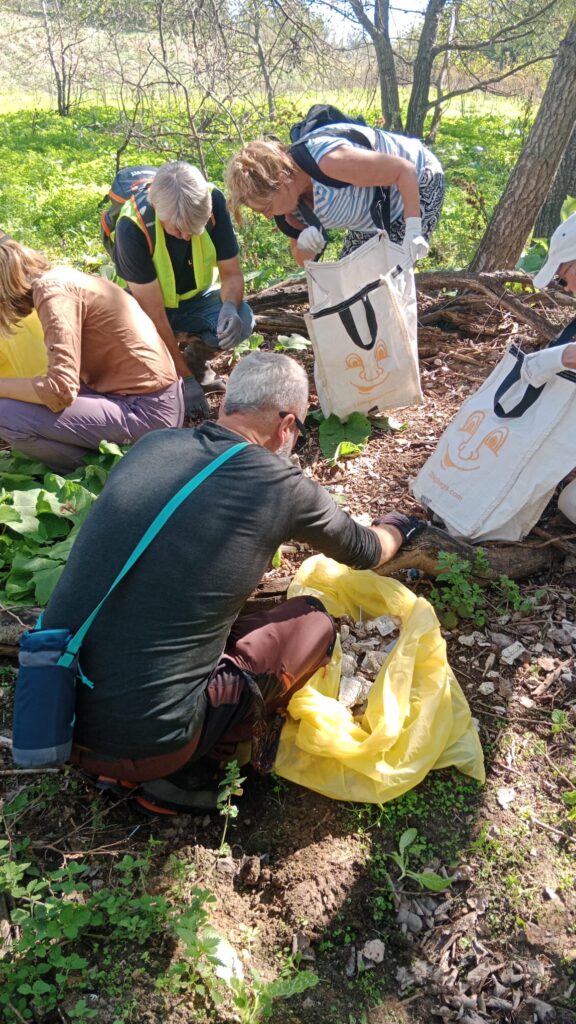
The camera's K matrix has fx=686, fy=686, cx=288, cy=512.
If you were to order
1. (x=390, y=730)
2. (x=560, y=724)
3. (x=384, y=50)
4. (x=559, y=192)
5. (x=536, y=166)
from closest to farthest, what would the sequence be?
(x=390, y=730), (x=560, y=724), (x=536, y=166), (x=559, y=192), (x=384, y=50)

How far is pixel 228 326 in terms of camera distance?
3838mm

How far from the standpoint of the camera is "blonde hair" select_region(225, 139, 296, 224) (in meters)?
3.02

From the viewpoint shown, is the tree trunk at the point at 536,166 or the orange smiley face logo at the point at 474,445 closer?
the orange smiley face logo at the point at 474,445

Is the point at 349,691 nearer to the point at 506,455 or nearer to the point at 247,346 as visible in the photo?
the point at 506,455

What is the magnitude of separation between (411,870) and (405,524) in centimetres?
118

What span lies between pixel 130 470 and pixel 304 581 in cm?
99

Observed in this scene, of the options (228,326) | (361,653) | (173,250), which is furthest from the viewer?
(228,326)

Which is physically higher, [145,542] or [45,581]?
[145,542]

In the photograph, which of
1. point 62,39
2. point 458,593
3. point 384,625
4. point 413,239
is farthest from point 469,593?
point 62,39

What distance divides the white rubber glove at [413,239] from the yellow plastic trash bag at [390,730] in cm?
179

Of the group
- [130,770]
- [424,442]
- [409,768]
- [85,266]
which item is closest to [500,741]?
[409,768]

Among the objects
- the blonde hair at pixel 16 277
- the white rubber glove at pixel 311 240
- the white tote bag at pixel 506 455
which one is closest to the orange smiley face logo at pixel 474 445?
the white tote bag at pixel 506 455

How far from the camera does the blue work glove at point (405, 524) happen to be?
258cm

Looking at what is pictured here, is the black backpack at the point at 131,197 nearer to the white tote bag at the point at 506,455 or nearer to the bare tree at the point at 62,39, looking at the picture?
the white tote bag at the point at 506,455
